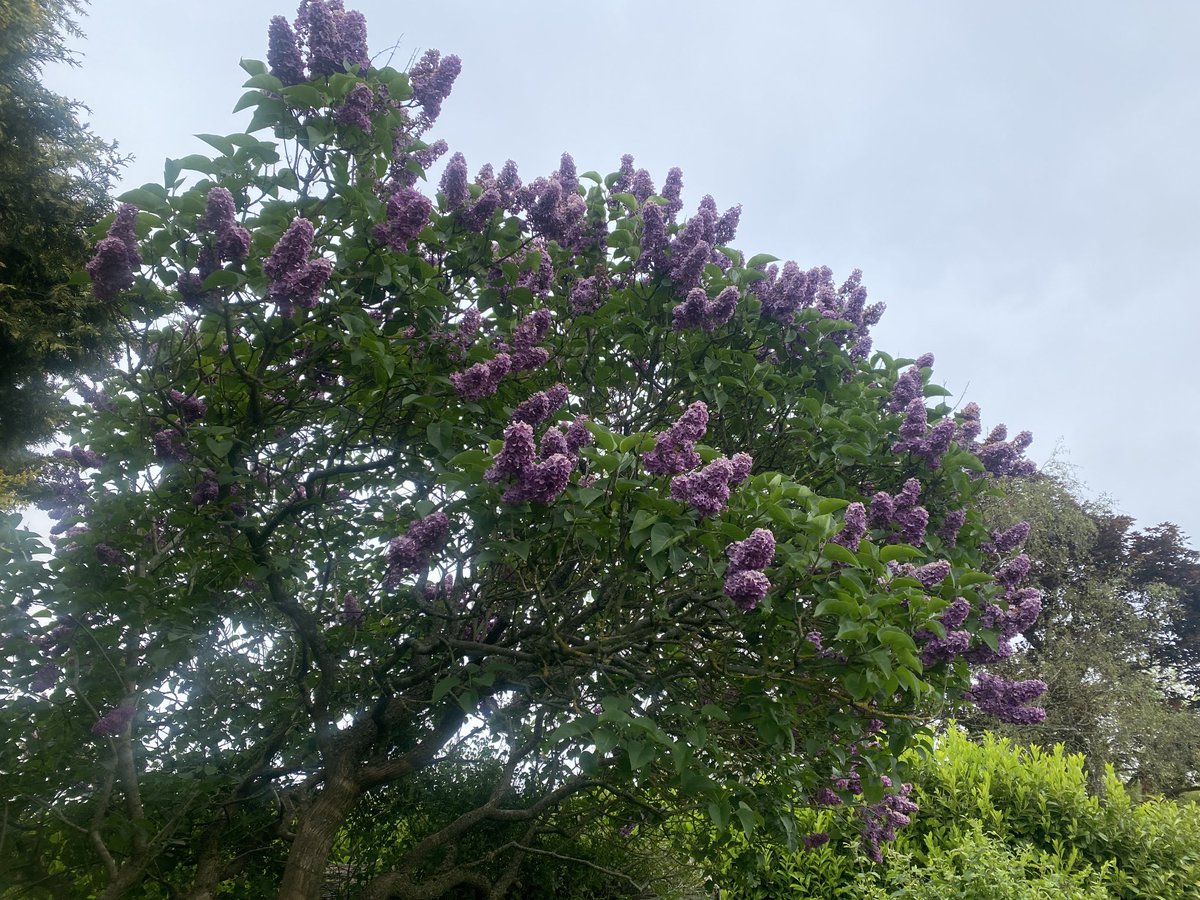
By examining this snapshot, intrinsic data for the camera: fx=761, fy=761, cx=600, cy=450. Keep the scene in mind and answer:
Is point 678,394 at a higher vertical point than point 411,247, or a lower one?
higher

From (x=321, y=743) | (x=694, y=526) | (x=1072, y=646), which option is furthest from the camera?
(x=1072, y=646)

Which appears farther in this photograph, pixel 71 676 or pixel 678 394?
pixel 678 394

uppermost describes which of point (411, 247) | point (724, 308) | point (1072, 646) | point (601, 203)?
point (1072, 646)

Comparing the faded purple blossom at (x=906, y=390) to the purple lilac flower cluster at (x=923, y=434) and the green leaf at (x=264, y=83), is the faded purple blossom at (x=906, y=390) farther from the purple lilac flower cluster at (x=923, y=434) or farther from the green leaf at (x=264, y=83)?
the green leaf at (x=264, y=83)

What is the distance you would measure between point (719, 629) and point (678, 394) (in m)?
1.54

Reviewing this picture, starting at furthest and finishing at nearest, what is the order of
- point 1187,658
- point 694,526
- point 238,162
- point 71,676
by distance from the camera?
1. point 1187,658
2. point 71,676
3. point 238,162
4. point 694,526

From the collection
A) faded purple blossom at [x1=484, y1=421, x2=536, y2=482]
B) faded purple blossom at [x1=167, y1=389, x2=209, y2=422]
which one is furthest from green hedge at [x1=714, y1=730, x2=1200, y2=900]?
faded purple blossom at [x1=167, y1=389, x2=209, y2=422]

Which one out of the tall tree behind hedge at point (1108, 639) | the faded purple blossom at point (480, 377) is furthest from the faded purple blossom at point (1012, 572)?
the tall tree behind hedge at point (1108, 639)

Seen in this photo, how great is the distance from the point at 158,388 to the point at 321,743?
2.30 metres

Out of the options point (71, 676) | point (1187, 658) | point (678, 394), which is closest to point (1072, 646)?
point (1187, 658)

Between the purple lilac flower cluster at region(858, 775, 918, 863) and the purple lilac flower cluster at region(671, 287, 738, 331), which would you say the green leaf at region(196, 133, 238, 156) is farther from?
the purple lilac flower cluster at region(858, 775, 918, 863)

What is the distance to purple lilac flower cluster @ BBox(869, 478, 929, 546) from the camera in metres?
4.02

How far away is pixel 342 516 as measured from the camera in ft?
16.0

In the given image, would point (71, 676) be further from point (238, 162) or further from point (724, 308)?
point (724, 308)
